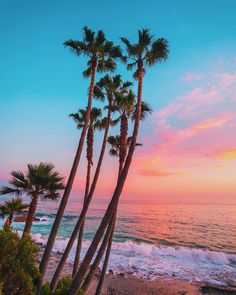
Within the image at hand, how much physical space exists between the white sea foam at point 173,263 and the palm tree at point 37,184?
1315cm

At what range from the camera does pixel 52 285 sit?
11.8 meters

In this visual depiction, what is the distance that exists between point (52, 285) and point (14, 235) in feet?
15.7

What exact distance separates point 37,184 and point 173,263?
→ 22037mm

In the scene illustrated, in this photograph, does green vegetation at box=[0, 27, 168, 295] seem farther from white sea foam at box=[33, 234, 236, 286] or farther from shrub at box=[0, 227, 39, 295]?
white sea foam at box=[33, 234, 236, 286]

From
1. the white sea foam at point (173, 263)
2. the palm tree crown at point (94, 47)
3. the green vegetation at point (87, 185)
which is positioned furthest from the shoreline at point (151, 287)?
the palm tree crown at point (94, 47)

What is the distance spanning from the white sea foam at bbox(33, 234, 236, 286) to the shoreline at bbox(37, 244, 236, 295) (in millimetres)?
1369

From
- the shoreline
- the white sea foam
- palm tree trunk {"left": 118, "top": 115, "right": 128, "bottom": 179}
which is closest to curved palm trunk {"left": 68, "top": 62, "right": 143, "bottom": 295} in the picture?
palm tree trunk {"left": 118, "top": 115, "right": 128, "bottom": 179}

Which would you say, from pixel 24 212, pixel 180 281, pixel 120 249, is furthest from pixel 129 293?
pixel 120 249

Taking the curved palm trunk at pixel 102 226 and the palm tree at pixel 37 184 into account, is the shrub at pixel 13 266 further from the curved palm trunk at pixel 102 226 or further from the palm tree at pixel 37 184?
the palm tree at pixel 37 184

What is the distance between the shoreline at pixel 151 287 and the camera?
62.0 ft

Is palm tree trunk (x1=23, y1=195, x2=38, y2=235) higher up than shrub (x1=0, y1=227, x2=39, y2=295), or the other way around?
palm tree trunk (x1=23, y1=195, x2=38, y2=235)

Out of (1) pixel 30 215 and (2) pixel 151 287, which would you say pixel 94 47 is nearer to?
(1) pixel 30 215

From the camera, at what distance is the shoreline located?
18.9m

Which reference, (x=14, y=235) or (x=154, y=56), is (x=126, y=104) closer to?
(x=154, y=56)
